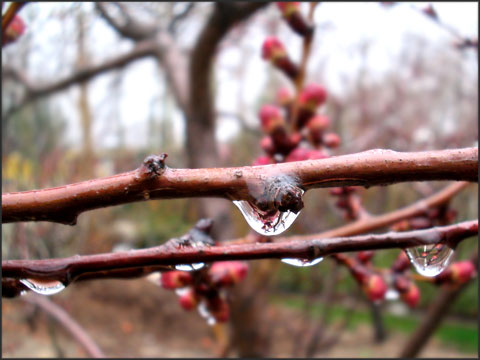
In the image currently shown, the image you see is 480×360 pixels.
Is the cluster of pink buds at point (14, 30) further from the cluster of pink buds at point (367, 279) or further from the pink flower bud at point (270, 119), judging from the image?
the cluster of pink buds at point (367, 279)

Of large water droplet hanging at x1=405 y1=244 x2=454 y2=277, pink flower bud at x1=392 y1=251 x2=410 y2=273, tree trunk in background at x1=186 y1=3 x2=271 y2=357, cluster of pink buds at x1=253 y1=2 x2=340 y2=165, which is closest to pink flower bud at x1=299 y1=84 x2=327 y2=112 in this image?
cluster of pink buds at x1=253 y1=2 x2=340 y2=165

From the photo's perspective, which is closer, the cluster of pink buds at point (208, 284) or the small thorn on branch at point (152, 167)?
the small thorn on branch at point (152, 167)

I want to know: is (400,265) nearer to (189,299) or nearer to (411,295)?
(411,295)

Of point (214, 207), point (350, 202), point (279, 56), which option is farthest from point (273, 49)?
point (214, 207)

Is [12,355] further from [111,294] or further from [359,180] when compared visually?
[111,294]

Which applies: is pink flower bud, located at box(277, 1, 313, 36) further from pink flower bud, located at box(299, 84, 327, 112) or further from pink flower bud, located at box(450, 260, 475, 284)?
pink flower bud, located at box(450, 260, 475, 284)

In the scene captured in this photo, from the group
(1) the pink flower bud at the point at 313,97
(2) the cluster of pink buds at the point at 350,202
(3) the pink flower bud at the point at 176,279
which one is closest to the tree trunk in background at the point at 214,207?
(1) the pink flower bud at the point at 313,97
